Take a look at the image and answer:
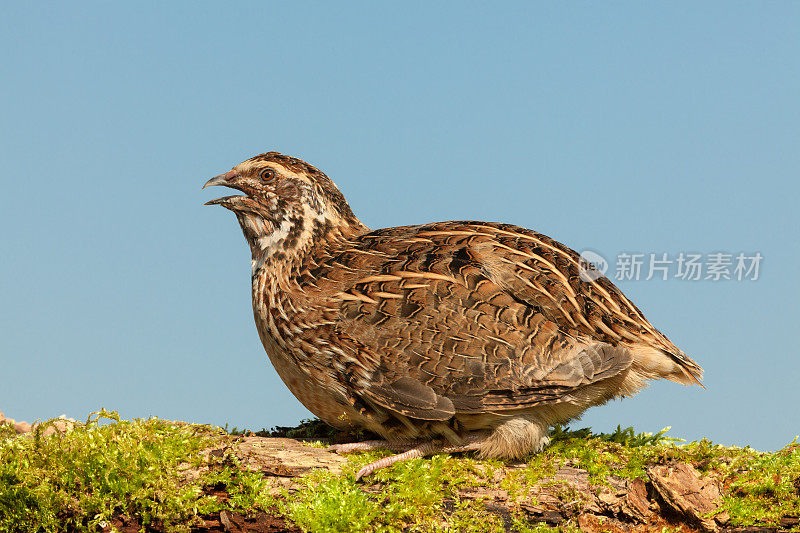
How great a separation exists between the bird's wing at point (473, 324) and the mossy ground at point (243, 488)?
1.67 feet

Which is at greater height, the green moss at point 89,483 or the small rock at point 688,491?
the small rock at point 688,491

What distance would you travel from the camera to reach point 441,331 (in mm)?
5211

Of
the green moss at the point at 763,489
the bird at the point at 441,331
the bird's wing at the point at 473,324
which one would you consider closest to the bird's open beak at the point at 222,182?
the bird at the point at 441,331

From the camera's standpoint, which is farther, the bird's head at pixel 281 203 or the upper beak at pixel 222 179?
the upper beak at pixel 222 179

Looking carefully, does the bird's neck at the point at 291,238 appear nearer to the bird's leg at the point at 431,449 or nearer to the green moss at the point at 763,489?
the bird's leg at the point at 431,449

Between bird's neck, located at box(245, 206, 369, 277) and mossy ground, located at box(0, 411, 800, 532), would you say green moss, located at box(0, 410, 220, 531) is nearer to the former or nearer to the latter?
mossy ground, located at box(0, 411, 800, 532)

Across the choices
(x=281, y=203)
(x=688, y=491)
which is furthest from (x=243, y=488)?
(x=688, y=491)

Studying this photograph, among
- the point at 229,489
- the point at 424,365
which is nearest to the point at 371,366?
the point at 424,365

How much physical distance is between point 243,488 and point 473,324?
1.89m

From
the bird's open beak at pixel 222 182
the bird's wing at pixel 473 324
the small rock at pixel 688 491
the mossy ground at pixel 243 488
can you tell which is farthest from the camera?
the bird's open beak at pixel 222 182

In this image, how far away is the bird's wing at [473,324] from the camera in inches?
200

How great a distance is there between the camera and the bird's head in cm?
591

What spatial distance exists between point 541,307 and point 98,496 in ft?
10.6

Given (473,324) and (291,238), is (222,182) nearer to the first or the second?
(291,238)
